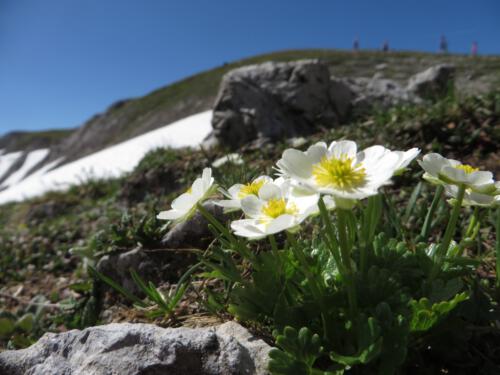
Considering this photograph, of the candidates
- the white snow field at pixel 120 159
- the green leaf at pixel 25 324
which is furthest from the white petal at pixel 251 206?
the white snow field at pixel 120 159

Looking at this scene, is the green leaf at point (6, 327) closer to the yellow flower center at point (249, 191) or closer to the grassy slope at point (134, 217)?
the grassy slope at point (134, 217)

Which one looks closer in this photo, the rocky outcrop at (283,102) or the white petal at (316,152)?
the white petal at (316,152)

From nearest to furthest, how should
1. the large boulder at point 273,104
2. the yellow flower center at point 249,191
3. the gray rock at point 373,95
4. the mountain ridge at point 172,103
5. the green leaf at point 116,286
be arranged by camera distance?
the yellow flower center at point 249,191
the green leaf at point 116,286
the large boulder at point 273,104
the gray rock at point 373,95
the mountain ridge at point 172,103

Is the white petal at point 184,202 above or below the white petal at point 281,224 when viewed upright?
above

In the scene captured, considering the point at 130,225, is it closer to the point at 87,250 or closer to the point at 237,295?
the point at 87,250

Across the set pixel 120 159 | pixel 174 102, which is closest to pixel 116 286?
pixel 120 159

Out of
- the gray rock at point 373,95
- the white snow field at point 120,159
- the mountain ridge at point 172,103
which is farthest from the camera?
the mountain ridge at point 172,103

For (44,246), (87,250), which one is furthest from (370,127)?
(44,246)

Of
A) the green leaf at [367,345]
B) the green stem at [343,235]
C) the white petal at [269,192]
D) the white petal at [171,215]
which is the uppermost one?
the white petal at [269,192]
